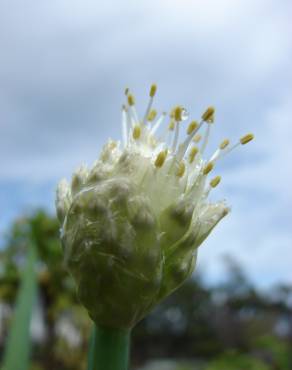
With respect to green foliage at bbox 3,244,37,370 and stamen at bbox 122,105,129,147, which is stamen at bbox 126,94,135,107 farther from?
green foliage at bbox 3,244,37,370

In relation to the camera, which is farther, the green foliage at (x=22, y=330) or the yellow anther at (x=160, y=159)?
the green foliage at (x=22, y=330)

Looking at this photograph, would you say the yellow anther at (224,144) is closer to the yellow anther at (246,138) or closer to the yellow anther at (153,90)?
the yellow anther at (246,138)

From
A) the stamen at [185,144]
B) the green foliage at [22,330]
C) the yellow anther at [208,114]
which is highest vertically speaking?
the yellow anther at [208,114]

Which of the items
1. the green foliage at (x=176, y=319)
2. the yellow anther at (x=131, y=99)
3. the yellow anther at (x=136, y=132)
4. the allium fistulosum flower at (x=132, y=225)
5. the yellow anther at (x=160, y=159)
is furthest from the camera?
the green foliage at (x=176, y=319)

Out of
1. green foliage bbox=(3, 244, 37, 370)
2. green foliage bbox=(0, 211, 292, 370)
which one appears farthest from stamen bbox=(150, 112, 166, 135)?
green foliage bbox=(0, 211, 292, 370)

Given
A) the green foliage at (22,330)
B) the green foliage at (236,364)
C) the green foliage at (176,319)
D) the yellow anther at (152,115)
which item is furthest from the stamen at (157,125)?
the green foliage at (236,364)

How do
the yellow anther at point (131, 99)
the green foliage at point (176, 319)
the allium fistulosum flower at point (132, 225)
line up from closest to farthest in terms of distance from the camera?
the allium fistulosum flower at point (132, 225)
the yellow anther at point (131, 99)
the green foliage at point (176, 319)

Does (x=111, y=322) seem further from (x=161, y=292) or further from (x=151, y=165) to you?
(x=151, y=165)

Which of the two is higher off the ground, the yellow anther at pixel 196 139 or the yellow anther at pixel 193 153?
the yellow anther at pixel 196 139
